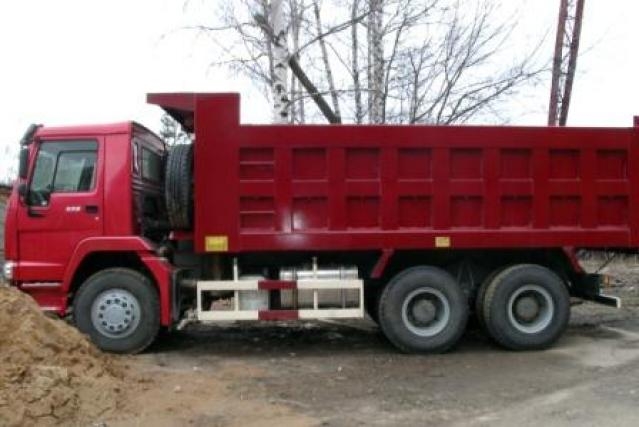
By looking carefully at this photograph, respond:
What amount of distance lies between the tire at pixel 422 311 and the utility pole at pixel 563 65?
1117 cm

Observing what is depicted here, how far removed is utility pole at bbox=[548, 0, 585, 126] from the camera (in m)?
19.6

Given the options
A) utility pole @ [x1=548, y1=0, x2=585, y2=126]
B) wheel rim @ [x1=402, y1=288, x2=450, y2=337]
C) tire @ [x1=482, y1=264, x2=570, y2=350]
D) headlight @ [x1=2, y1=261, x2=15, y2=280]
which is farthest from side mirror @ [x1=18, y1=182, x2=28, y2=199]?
utility pole @ [x1=548, y1=0, x2=585, y2=126]

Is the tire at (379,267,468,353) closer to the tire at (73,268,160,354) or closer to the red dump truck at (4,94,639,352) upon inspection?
the red dump truck at (4,94,639,352)

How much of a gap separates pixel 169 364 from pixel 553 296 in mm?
4502

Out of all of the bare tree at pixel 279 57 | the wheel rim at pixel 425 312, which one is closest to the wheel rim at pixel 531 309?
the wheel rim at pixel 425 312

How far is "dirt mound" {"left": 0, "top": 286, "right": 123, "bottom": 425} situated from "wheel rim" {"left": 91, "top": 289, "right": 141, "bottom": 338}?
3.71ft

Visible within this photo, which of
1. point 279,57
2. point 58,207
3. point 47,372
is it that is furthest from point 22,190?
point 279,57

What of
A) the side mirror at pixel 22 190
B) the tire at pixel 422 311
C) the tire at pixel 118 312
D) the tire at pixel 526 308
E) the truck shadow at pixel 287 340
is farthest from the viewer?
the truck shadow at pixel 287 340

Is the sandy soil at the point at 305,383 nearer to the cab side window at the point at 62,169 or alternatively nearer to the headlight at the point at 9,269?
the headlight at the point at 9,269

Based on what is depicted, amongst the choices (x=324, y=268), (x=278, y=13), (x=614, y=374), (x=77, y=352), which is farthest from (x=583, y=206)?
(x=278, y=13)

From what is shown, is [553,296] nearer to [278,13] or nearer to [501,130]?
[501,130]

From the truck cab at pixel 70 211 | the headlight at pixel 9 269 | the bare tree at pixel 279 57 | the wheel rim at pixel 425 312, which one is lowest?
the wheel rim at pixel 425 312

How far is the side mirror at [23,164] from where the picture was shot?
918 centimetres

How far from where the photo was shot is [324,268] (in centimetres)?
964
